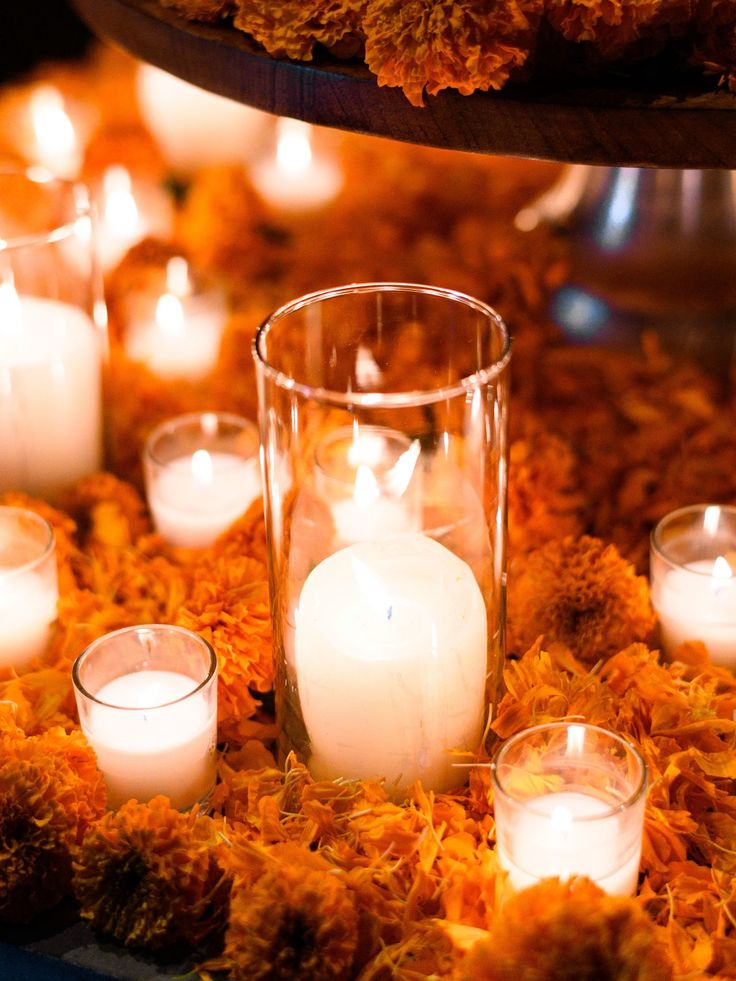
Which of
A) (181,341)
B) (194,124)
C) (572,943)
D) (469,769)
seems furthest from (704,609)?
(194,124)

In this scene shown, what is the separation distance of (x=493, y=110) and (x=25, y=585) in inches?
17.1

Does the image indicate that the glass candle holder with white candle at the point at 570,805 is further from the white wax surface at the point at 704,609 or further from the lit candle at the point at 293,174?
the lit candle at the point at 293,174

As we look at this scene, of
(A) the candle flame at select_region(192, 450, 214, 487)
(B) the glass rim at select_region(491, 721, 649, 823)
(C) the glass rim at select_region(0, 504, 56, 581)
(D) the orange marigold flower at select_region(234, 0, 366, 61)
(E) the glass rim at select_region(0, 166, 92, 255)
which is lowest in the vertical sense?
(A) the candle flame at select_region(192, 450, 214, 487)

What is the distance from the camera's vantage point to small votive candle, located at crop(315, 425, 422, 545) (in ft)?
2.64

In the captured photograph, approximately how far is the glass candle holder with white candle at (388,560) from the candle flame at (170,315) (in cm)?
45

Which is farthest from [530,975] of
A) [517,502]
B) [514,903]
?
[517,502]

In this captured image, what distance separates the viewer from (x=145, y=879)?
0.68 meters

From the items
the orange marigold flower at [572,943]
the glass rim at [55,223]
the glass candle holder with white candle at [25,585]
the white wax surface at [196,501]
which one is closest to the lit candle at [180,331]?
the glass rim at [55,223]

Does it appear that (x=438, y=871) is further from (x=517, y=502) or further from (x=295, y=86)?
(x=295, y=86)

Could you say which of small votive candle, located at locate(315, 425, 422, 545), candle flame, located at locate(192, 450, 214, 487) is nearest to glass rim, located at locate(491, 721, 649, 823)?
small votive candle, located at locate(315, 425, 422, 545)

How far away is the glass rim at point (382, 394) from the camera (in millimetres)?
652

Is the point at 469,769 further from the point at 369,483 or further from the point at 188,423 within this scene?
the point at 188,423

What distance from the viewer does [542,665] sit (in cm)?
79

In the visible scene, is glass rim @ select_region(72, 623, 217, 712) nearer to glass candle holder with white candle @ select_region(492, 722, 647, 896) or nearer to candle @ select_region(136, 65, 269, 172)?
glass candle holder with white candle @ select_region(492, 722, 647, 896)
